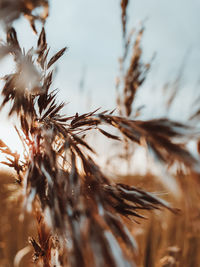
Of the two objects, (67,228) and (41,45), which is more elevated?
(41,45)

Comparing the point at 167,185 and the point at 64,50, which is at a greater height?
the point at 64,50

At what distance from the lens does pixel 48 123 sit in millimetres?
757

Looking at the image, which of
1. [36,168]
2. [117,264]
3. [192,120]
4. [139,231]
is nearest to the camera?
[117,264]

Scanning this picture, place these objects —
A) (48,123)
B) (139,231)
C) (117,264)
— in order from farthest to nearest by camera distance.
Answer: (139,231), (48,123), (117,264)

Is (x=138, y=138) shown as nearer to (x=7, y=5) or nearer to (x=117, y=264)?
(x=117, y=264)

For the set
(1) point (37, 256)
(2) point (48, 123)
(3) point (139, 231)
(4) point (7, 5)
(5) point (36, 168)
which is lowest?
(3) point (139, 231)

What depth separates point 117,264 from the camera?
43 centimetres

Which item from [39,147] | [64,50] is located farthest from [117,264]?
[64,50]

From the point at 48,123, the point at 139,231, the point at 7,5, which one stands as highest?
the point at 7,5

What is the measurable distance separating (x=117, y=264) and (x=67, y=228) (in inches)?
5.4

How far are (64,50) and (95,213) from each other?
1.94ft

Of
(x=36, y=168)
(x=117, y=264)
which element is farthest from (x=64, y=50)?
(x=117, y=264)

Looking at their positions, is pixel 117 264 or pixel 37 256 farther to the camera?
pixel 37 256

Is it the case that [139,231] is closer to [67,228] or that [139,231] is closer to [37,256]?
[37,256]
